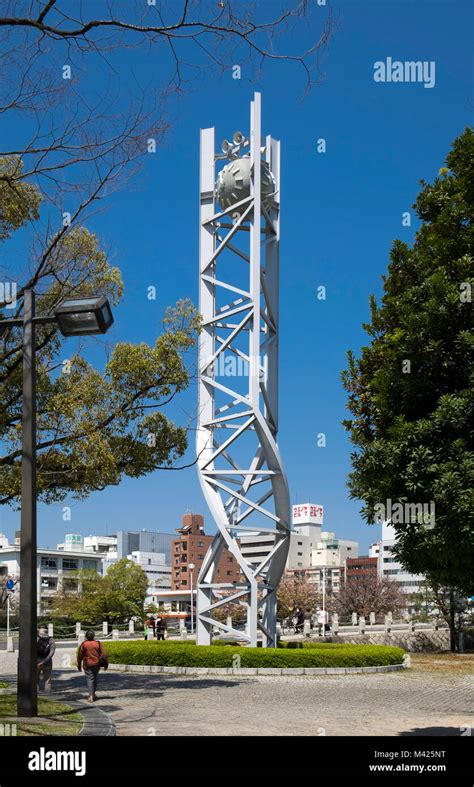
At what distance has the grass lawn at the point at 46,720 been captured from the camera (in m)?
11.3

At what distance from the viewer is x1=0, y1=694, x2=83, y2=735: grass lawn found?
11344 millimetres

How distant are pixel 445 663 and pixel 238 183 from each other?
17370mm

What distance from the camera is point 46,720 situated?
12.5 metres

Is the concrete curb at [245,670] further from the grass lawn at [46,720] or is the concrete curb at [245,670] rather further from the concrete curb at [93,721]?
the grass lawn at [46,720]

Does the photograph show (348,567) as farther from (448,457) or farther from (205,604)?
(448,457)

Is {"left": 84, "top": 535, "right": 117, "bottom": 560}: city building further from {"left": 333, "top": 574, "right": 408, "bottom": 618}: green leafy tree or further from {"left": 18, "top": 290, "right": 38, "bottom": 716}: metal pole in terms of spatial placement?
{"left": 18, "top": 290, "right": 38, "bottom": 716}: metal pole

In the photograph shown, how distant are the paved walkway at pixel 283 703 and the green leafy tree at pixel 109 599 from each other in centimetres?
4010

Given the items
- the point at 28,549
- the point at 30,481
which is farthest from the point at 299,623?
the point at 30,481

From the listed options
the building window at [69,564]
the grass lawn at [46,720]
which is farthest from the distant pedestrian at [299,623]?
the building window at [69,564]

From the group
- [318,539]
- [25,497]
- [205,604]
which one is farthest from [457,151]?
[318,539]

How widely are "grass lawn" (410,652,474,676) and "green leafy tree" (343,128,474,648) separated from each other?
53.3 ft

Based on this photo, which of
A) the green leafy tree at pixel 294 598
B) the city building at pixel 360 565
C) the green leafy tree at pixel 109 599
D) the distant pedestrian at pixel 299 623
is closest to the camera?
the distant pedestrian at pixel 299 623

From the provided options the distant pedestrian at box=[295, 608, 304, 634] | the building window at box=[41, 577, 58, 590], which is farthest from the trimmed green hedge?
the building window at box=[41, 577, 58, 590]
